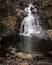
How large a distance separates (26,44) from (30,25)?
5705mm

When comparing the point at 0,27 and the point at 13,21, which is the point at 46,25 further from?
the point at 0,27

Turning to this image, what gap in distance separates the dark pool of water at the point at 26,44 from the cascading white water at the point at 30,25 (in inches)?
69.4

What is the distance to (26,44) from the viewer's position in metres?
16.2

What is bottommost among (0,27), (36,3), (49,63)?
(49,63)

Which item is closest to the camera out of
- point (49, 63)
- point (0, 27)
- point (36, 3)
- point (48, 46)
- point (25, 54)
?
point (49, 63)

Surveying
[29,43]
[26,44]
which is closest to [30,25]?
[29,43]

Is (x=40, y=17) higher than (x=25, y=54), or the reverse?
(x=40, y=17)

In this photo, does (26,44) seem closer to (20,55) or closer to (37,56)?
(20,55)

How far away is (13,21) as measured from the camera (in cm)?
2061

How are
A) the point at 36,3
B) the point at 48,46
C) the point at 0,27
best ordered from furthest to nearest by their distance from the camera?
the point at 36,3, the point at 0,27, the point at 48,46

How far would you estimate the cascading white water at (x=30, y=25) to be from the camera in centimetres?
2047

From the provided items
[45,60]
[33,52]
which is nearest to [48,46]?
[33,52]

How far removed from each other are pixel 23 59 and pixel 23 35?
7.44 metres

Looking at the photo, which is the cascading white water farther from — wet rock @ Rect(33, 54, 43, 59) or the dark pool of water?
wet rock @ Rect(33, 54, 43, 59)
